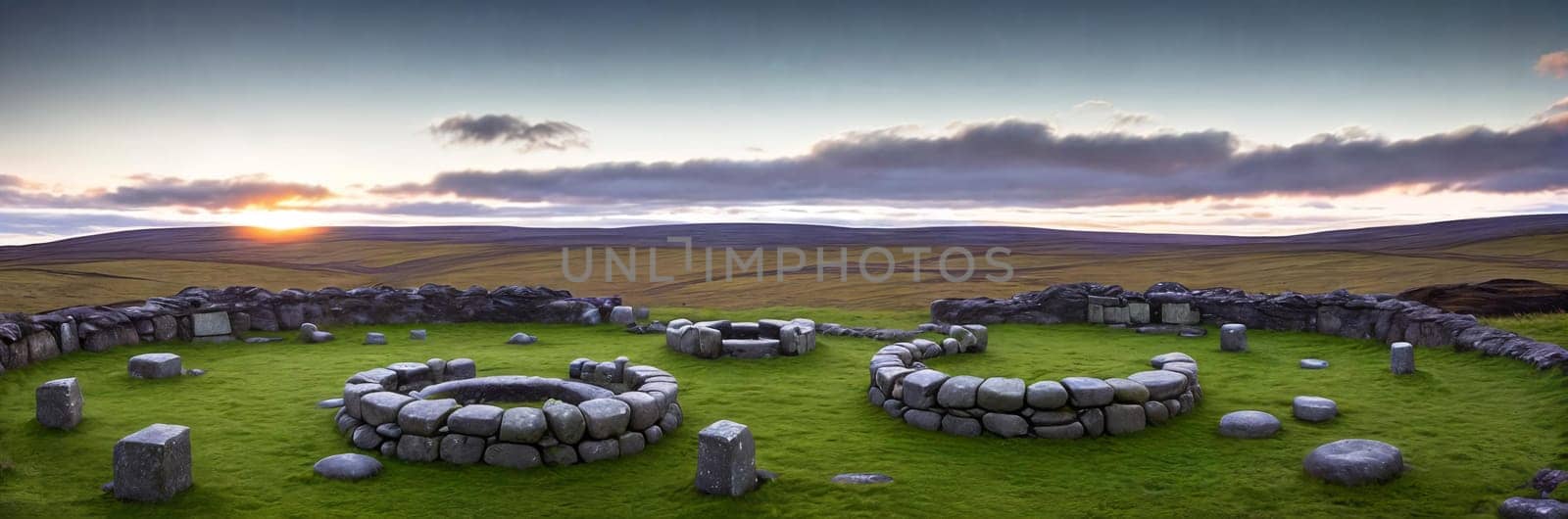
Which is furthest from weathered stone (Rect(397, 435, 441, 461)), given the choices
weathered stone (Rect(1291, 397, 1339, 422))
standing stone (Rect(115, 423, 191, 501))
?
weathered stone (Rect(1291, 397, 1339, 422))

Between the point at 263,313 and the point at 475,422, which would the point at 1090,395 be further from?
the point at 263,313

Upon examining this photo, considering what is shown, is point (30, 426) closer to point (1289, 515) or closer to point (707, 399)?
point (707, 399)

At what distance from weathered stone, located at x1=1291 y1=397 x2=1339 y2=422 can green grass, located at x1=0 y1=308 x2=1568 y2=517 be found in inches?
6.2

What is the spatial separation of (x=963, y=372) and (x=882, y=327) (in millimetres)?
6228

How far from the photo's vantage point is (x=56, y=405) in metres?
9.86

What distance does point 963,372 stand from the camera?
1399 centimetres

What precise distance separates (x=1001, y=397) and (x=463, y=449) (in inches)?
225

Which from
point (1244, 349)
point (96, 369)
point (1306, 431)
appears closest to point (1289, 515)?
point (1306, 431)

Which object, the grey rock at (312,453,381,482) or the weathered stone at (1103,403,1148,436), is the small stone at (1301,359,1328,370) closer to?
the weathered stone at (1103,403,1148,436)

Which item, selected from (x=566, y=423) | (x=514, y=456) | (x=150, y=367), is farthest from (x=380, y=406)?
(x=150, y=367)

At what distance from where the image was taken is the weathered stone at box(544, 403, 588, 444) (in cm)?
888

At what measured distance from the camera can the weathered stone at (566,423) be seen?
8.88 meters

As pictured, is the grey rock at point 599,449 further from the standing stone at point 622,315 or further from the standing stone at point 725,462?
the standing stone at point 622,315

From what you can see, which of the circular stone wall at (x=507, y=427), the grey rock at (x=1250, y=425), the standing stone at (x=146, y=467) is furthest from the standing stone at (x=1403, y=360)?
the standing stone at (x=146, y=467)
